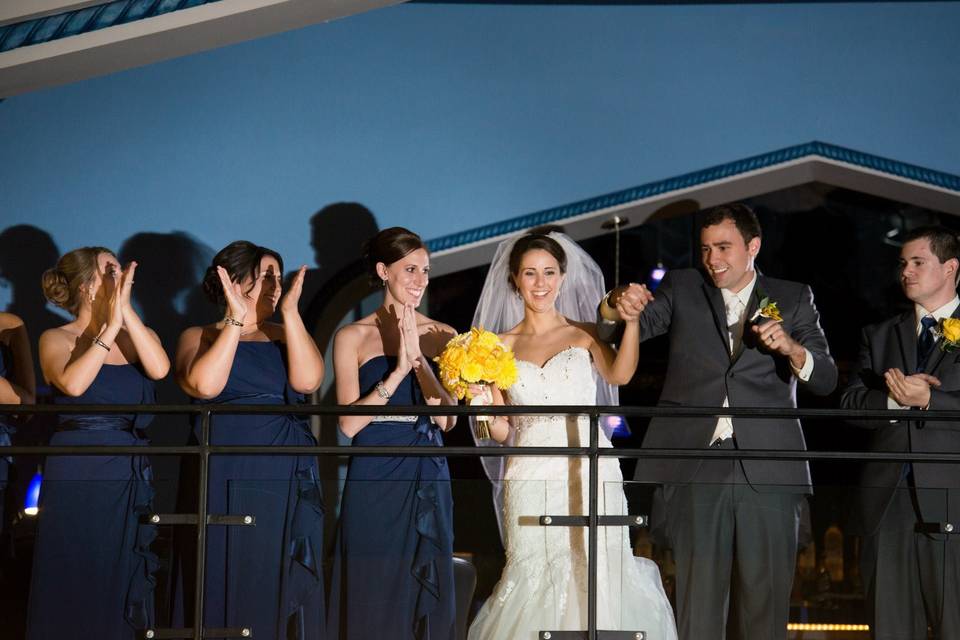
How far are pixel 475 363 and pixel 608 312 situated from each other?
1.95ft

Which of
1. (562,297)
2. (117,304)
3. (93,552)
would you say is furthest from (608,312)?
(93,552)

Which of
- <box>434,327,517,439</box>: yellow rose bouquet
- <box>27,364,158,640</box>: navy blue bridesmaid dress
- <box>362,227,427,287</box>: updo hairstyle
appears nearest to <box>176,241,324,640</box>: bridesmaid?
<box>27,364,158,640</box>: navy blue bridesmaid dress

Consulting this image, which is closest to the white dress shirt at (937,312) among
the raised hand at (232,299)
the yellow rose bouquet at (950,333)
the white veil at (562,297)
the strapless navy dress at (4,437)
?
the yellow rose bouquet at (950,333)

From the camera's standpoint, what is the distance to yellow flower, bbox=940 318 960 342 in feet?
13.7

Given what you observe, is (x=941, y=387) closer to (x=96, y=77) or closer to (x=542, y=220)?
(x=542, y=220)

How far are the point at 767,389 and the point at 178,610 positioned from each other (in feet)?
6.97

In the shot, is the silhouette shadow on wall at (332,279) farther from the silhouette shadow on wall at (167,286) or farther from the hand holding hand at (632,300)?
the hand holding hand at (632,300)

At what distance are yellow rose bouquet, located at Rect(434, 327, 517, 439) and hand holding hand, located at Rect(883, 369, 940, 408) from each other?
1307mm

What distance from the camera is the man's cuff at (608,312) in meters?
4.38

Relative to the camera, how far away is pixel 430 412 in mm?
3695

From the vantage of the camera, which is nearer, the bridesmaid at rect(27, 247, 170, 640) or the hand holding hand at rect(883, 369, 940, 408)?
the bridesmaid at rect(27, 247, 170, 640)

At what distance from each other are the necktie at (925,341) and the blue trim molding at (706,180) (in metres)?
1.77

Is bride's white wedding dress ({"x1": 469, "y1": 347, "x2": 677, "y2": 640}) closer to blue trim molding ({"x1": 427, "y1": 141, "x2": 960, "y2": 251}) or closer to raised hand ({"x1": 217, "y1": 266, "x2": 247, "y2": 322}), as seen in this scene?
raised hand ({"x1": 217, "y1": 266, "x2": 247, "y2": 322})

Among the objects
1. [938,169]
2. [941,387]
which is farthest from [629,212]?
[941,387]
